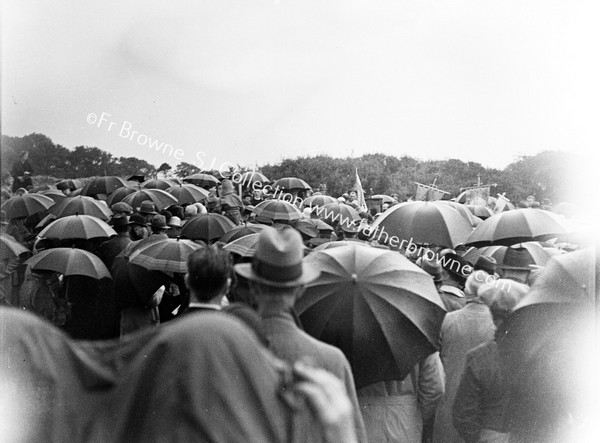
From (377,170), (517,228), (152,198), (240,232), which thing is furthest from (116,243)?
(377,170)

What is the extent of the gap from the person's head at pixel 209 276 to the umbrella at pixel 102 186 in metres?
9.87

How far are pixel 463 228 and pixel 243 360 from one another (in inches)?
205

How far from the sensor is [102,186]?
1220 cm

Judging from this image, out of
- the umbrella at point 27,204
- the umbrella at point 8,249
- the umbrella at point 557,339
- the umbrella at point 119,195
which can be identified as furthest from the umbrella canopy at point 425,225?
the umbrella at point 119,195

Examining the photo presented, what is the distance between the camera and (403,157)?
39312mm

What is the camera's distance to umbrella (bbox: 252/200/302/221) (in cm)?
902

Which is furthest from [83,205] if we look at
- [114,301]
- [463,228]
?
[463,228]

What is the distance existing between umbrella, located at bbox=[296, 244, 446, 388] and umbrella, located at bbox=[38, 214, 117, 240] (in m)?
3.86

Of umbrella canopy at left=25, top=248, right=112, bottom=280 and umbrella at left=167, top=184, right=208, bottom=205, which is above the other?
umbrella at left=167, top=184, right=208, bottom=205

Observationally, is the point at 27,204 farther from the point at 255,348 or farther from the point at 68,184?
the point at 255,348

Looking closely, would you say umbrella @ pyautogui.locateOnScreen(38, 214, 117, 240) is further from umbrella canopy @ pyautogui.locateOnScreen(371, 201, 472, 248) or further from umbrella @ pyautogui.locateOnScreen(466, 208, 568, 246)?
umbrella @ pyautogui.locateOnScreen(466, 208, 568, 246)

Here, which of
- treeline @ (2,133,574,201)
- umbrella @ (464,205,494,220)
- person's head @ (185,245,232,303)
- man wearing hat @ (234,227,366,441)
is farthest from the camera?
umbrella @ (464,205,494,220)

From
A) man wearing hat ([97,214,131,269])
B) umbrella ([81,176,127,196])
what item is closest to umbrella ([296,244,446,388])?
man wearing hat ([97,214,131,269])

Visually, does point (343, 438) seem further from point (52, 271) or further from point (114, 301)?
point (52, 271)
